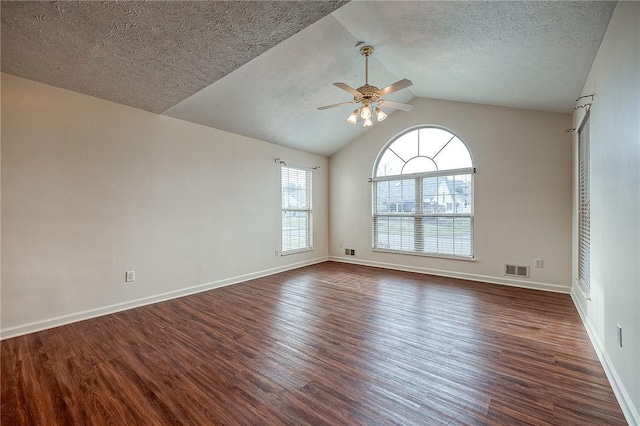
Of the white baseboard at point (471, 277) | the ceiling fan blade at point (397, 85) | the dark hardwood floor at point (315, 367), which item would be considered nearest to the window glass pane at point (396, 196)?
the white baseboard at point (471, 277)

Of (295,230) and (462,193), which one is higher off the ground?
(462,193)

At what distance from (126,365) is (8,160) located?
2321mm

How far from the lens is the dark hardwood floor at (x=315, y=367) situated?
1.68 metres

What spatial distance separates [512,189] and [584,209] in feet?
4.24

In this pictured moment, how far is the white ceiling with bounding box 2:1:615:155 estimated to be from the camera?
2.03 m

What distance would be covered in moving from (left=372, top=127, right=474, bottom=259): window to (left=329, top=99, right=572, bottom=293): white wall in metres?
0.16

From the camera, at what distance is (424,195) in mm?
5293

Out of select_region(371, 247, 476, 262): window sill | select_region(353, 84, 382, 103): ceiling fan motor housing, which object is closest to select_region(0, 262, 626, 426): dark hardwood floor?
select_region(371, 247, 476, 262): window sill

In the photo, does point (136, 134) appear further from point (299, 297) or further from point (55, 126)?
point (299, 297)

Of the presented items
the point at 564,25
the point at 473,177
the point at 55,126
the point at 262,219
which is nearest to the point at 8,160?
the point at 55,126

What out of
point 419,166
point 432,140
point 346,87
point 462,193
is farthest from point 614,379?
point 432,140

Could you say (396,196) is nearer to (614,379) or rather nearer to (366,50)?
(366,50)

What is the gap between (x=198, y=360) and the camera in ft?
7.49

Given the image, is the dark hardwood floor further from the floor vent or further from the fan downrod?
the fan downrod
